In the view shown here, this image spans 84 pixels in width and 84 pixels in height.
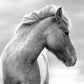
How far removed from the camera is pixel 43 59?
18.1ft

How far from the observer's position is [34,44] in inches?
175

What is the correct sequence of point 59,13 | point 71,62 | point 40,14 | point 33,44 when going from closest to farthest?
point 33,44, point 59,13, point 40,14, point 71,62

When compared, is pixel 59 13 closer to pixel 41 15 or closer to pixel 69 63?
pixel 41 15

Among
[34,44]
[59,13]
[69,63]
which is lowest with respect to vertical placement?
[69,63]

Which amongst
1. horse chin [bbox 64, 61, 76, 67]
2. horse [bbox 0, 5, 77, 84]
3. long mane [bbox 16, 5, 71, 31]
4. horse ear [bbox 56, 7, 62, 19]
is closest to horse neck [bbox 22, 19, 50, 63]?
horse [bbox 0, 5, 77, 84]

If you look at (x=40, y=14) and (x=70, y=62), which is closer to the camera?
(x=40, y=14)

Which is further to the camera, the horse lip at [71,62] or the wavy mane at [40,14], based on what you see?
the horse lip at [71,62]

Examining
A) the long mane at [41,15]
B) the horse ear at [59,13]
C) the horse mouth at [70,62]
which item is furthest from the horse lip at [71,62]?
the horse ear at [59,13]

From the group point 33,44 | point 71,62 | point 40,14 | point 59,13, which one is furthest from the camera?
point 71,62

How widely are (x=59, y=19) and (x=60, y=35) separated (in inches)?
11.4

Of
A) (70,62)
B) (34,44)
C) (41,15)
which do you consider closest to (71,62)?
(70,62)

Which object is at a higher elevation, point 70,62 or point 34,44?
point 34,44

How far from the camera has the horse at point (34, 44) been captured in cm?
446

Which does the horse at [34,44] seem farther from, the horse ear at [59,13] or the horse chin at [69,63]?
the horse chin at [69,63]
